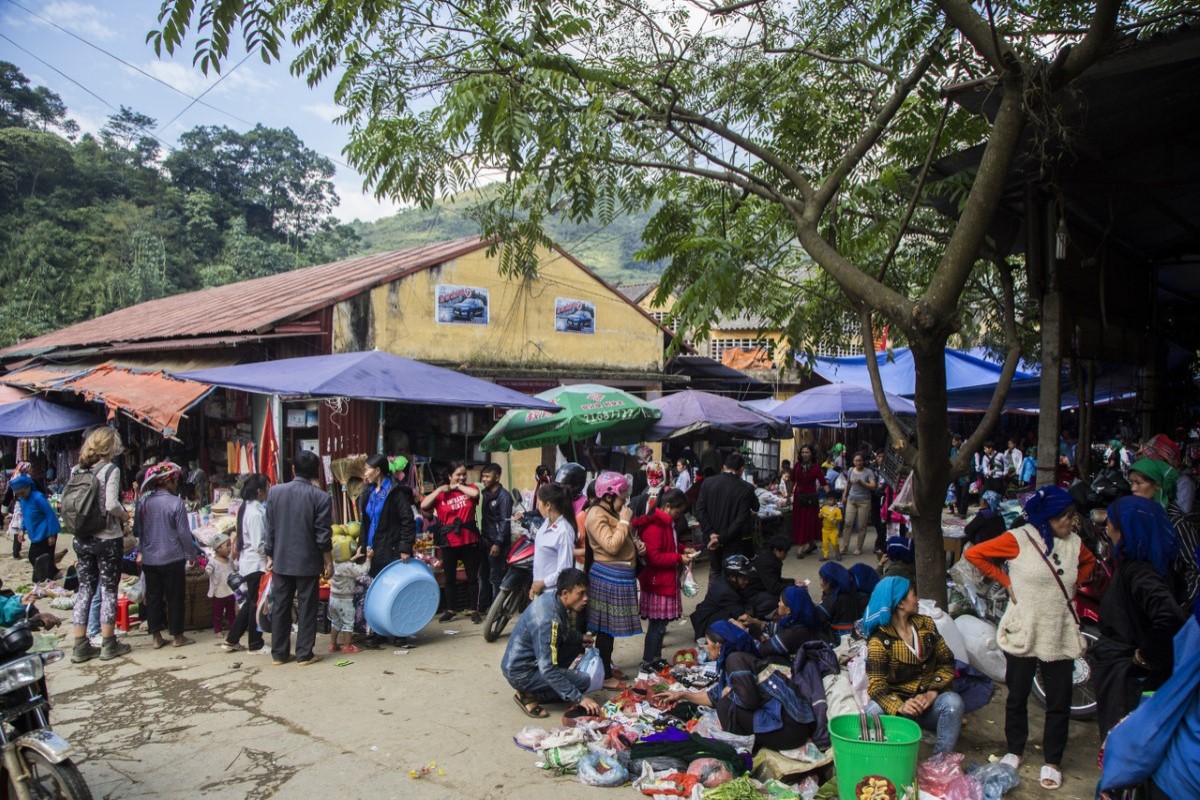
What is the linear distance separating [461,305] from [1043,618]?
12.1 meters

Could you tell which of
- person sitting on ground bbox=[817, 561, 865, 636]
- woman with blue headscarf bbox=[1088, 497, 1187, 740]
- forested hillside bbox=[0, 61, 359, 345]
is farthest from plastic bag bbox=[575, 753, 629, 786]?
forested hillside bbox=[0, 61, 359, 345]

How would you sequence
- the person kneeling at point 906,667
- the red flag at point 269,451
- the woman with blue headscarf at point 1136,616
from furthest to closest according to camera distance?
the red flag at point 269,451
the person kneeling at point 906,667
the woman with blue headscarf at point 1136,616

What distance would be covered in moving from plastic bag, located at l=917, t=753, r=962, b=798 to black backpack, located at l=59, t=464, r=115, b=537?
21.6ft

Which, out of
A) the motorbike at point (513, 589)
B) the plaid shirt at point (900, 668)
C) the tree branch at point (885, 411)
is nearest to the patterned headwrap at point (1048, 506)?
the tree branch at point (885, 411)

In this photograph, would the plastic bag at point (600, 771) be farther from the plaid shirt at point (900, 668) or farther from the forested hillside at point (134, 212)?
the forested hillside at point (134, 212)

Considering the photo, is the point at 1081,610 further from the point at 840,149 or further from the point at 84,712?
the point at 84,712

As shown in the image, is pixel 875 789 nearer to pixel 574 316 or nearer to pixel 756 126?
pixel 756 126

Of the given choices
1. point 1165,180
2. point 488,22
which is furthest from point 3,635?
point 1165,180

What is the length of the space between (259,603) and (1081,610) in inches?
268

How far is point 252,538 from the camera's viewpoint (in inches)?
293

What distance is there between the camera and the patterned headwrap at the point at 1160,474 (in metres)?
6.59

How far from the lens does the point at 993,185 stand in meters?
4.97

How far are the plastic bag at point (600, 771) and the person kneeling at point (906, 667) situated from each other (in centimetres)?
149

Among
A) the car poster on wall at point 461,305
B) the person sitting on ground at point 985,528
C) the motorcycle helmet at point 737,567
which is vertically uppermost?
the car poster on wall at point 461,305
